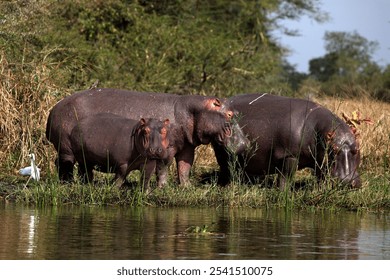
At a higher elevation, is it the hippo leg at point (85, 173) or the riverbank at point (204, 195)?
the hippo leg at point (85, 173)

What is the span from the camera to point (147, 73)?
19.8 metres

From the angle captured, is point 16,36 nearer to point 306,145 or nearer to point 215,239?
point 306,145

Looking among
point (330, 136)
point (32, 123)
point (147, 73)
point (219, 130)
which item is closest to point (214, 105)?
point (219, 130)

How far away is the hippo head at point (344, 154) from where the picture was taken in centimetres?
1094

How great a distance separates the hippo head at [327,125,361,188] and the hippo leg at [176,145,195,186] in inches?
59.4

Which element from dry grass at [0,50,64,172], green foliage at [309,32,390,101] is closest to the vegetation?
dry grass at [0,50,64,172]

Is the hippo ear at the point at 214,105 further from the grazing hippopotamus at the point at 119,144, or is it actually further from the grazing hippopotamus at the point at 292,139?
the grazing hippopotamus at the point at 119,144

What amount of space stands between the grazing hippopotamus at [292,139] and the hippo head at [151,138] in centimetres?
113

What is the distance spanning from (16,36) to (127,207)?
6.27 meters

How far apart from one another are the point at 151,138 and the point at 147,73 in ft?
32.3

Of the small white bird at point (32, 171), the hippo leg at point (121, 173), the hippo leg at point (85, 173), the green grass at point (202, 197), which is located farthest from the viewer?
the small white bird at point (32, 171)

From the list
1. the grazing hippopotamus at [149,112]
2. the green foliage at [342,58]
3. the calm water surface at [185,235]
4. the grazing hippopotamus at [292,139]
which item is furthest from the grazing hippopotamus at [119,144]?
the green foliage at [342,58]

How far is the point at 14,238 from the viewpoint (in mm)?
7277

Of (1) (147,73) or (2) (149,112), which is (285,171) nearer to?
(2) (149,112)
